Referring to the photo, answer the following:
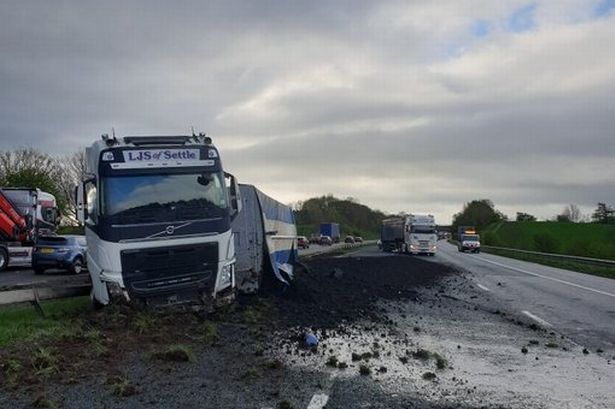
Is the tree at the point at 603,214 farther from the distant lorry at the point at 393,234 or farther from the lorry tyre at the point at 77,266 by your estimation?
the lorry tyre at the point at 77,266

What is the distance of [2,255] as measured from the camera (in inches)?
1192

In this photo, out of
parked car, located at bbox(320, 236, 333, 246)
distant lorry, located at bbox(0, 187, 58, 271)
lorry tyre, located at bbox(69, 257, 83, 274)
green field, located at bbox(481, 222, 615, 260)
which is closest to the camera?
lorry tyre, located at bbox(69, 257, 83, 274)

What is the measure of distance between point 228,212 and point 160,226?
146 cm

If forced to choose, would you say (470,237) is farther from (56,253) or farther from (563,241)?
(56,253)

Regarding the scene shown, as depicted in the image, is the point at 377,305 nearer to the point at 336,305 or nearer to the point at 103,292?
the point at 336,305

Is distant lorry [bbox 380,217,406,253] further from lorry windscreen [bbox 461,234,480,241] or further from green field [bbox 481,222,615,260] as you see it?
green field [bbox 481,222,615,260]

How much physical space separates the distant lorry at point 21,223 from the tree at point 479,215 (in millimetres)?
113443

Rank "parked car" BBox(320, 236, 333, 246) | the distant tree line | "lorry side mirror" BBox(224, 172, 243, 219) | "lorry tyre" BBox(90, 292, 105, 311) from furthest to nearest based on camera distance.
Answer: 1. the distant tree line
2. "parked car" BBox(320, 236, 333, 246)
3. "lorry side mirror" BBox(224, 172, 243, 219)
4. "lorry tyre" BBox(90, 292, 105, 311)

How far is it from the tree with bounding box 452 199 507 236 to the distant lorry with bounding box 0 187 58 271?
372 feet

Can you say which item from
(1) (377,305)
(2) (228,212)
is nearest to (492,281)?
(1) (377,305)

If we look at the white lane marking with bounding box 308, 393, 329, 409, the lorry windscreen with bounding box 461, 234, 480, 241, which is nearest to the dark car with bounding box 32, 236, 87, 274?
the white lane marking with bounding box 308, 393, 329, 409

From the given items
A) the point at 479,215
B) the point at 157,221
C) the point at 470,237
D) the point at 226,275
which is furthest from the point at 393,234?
the point at 479,215

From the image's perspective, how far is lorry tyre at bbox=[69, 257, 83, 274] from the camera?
28836 mm

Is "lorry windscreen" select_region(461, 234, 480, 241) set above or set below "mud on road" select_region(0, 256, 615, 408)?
above
